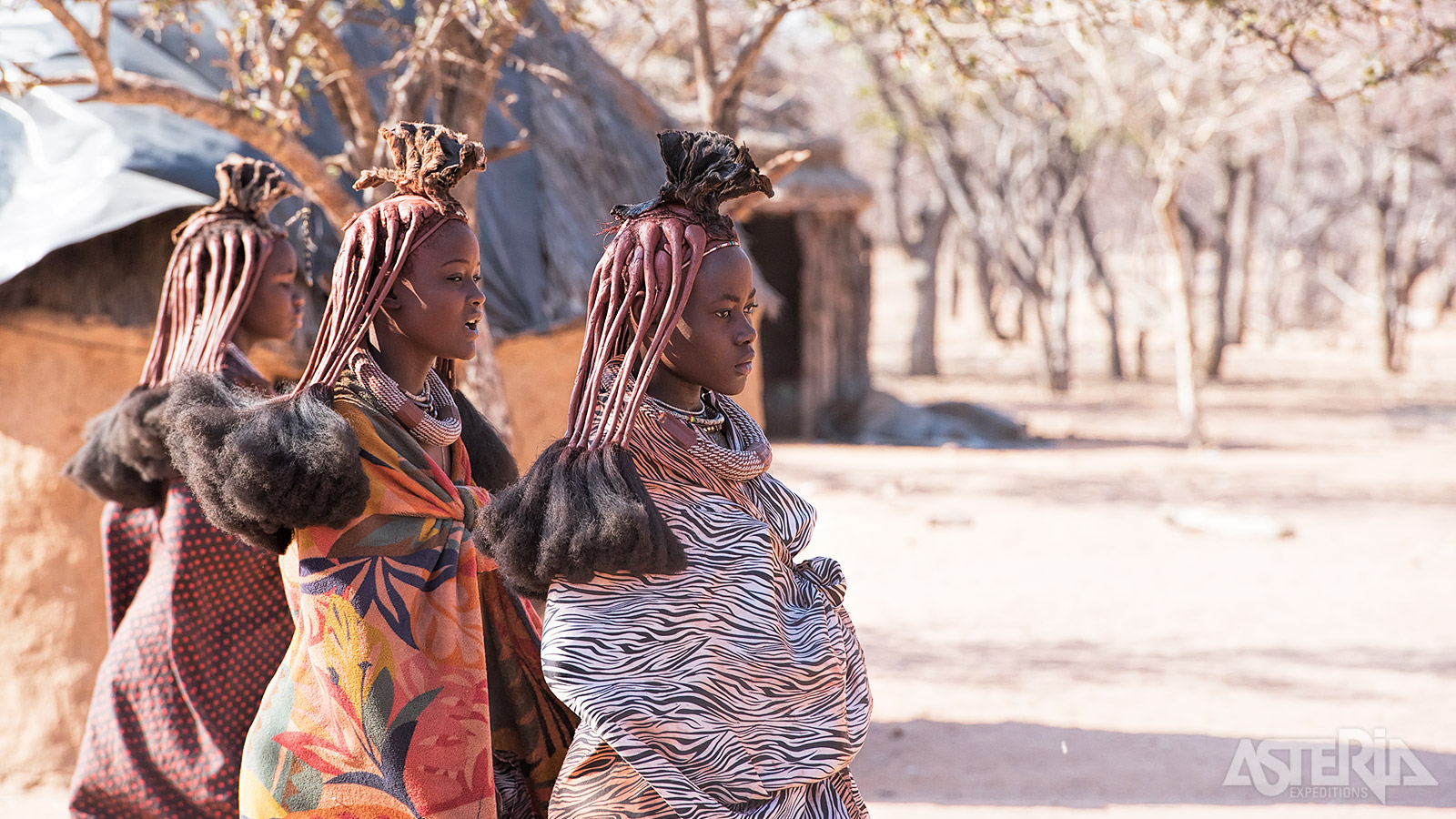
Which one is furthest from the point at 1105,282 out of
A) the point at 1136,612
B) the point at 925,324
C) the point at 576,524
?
the point at 576,524

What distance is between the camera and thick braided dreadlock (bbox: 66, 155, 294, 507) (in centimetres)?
338

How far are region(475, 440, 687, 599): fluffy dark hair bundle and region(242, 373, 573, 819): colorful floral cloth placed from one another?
0.36 metres

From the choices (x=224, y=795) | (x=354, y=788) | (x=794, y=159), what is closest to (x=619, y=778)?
(x=354, y=788)

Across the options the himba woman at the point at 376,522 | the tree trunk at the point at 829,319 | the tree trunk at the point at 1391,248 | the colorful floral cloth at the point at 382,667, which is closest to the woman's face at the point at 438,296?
the himba woman at the point at 376,522

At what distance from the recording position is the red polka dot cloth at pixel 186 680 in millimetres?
3250

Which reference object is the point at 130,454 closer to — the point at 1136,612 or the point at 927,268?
the point at 1136,612

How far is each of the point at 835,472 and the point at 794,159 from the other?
741 cm

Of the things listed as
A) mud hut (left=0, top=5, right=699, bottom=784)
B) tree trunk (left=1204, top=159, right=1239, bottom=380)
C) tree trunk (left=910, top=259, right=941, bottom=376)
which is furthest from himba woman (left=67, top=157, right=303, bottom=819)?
tree trunk (left=1204, top=159, right=1239, bottom=380)

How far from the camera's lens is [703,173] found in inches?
95.3

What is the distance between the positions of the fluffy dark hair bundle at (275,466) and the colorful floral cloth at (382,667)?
0.08 metres

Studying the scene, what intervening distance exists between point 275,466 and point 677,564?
784 millimetres

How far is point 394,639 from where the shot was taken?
101 inches

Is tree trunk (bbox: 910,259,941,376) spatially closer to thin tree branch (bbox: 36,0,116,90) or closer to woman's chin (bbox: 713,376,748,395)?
thin tree branch (bbox: 36,0,116,90)

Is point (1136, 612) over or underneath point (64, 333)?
underneath
